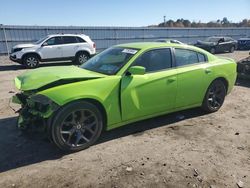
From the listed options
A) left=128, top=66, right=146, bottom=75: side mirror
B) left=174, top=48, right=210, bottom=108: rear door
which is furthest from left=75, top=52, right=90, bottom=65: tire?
left=128, top=66, right=146, bottom=75: side mirror

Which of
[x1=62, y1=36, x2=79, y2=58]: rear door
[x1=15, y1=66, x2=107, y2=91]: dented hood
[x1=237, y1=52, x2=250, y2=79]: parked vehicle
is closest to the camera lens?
[x1=15, y1=66, x2=107, y2=91]: dented hood

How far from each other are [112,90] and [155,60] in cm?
115

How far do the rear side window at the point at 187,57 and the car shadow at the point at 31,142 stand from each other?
3.95ft

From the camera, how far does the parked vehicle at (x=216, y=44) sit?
21.9 m

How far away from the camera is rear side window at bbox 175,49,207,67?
5.24 meters

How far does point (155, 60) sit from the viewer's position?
4965 mm

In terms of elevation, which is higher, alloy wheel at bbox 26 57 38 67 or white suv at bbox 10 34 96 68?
white suv at bbox 10 34 96 68

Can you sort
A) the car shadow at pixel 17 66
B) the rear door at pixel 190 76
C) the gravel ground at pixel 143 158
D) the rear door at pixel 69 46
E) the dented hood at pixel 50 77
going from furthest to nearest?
the rear door at pixel 69 46 < the car shadow at pixel 17 66 < the rear door at pixel 190 76 < the dented hood at pixel 50 77 < the gravel ground at pixel 143 158

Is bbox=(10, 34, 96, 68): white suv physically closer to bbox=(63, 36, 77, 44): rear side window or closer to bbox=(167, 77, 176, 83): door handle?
bbox=(63, 36, 77, 44): rear side window

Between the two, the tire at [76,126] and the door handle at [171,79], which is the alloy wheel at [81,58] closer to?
the door handle at [171,79]

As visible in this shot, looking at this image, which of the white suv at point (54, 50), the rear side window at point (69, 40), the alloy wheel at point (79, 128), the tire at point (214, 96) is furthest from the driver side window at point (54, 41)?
the alloy wheel at point (79, 128)

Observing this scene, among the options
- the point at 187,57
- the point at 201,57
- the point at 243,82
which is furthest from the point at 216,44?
the point at 187,57

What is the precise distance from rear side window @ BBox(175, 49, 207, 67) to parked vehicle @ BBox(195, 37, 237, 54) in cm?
1719

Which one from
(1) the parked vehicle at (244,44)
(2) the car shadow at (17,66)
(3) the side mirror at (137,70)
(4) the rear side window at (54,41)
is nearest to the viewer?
(3) the side mirror at (137,70)
